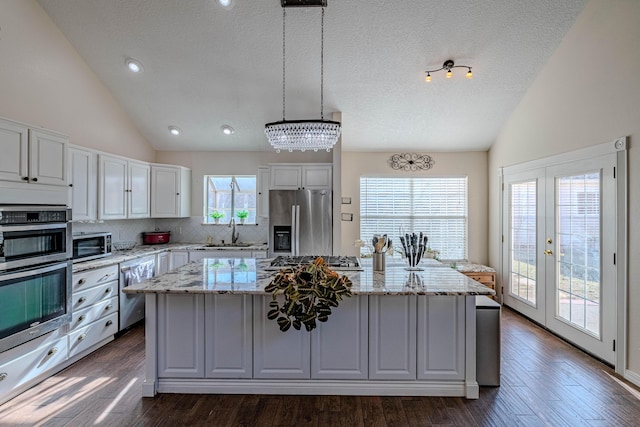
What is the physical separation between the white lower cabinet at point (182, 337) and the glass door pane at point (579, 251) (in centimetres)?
362

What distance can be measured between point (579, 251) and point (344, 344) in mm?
2713

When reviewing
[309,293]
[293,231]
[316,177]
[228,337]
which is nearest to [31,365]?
[228,337]

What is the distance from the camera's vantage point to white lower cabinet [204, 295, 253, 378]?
8.96 feet

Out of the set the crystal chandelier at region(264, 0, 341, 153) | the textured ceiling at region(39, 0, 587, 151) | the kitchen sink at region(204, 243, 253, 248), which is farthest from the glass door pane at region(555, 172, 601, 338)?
the kitchen sink at region(204, 243, 253, 248)

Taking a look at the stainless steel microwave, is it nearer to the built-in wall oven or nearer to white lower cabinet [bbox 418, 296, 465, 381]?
the built-in wall oven

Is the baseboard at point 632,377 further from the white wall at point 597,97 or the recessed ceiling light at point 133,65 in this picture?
the recessed ceiling light at point 133,65

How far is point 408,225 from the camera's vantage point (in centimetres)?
587

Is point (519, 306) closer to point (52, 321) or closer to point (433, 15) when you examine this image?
point (433, 15)

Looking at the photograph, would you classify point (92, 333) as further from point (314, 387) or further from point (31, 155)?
point (314, 387)

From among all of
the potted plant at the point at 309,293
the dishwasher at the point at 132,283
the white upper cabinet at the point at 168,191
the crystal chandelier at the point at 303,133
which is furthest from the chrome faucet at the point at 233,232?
the potted plant at the point at 309,293

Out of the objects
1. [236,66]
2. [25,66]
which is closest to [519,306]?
[236,66]

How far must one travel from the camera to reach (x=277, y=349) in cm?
273

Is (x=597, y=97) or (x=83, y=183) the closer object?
(x=597, y=97)

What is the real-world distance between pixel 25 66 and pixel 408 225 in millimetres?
5169
